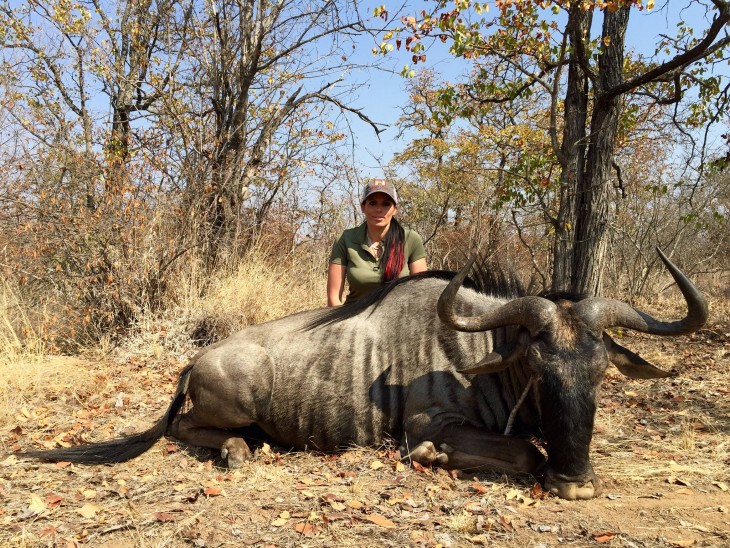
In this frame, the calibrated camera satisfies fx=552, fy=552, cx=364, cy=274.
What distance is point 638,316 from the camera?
3.77m

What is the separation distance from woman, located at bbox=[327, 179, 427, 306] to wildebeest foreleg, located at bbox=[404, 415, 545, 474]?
181 centimetres

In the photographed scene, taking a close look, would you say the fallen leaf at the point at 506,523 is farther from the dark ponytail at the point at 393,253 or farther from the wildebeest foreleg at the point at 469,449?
the dark ponytail at the point at 393,253

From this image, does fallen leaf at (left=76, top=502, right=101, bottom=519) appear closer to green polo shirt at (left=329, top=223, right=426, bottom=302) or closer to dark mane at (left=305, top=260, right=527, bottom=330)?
dark mane at (left=305, top=260, right=527, bottom=330)

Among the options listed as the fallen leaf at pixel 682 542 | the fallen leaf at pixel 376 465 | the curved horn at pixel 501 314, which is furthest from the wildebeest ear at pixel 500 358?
the fallen leaf at pixel 682 542

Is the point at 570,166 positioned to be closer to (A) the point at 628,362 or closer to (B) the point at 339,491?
(A) the point at 628,362

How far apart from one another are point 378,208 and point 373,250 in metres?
0.44

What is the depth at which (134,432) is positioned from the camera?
5.01 meters

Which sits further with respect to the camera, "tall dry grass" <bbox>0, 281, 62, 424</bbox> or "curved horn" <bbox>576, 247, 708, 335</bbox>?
"tall dry grass" <bbox>0, 281, 62, 424</bbox>

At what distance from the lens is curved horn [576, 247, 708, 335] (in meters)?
3.54

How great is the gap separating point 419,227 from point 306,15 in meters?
8.63

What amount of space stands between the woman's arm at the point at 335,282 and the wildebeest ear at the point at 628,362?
269cm

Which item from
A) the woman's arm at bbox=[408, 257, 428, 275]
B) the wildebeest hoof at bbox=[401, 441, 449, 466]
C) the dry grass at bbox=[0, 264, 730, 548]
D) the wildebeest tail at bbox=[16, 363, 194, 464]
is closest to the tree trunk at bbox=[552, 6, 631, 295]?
the dry grass at bbox=[0, 264, 730, 548]

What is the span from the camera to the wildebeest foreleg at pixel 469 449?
3736mm

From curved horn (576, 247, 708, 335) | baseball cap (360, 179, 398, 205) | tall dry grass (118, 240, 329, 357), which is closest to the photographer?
curved horn (576, 247, 708, 335)
